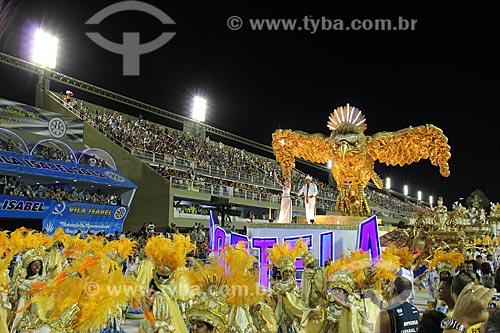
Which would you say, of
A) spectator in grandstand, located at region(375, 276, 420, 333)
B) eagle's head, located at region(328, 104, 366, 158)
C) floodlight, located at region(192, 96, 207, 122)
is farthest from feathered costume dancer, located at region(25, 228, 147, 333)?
floodlight, located at region(192, 96, 207, 122)

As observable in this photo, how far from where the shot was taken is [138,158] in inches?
972

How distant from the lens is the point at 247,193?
2962cm

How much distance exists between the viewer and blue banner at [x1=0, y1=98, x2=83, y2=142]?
18891 mm

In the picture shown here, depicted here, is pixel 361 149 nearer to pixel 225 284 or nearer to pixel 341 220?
pixel 341 220

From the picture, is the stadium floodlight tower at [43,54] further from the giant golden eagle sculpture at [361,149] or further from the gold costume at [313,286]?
the gold costume at [313,286]

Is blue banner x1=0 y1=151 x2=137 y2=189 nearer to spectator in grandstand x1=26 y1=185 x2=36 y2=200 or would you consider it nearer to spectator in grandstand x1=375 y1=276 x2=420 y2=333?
spectator in grandstand x1=26 y1=185 x2=36 y2=200

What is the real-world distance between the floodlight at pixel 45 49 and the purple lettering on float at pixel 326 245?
1904cm

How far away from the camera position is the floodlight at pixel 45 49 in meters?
24.4

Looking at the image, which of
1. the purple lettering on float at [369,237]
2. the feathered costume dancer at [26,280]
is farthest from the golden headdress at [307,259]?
the purple lettering on float at [369,237]

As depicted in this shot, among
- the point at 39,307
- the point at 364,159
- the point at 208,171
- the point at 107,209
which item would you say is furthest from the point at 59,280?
the point at 208,171

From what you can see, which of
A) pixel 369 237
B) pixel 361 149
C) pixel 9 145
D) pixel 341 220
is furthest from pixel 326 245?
pixel 9 145

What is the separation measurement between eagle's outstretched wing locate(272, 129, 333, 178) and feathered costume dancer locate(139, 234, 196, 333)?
9.83m

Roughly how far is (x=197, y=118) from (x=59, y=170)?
2033cm

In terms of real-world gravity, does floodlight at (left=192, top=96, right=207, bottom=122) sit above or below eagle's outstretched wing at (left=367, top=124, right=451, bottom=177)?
above
